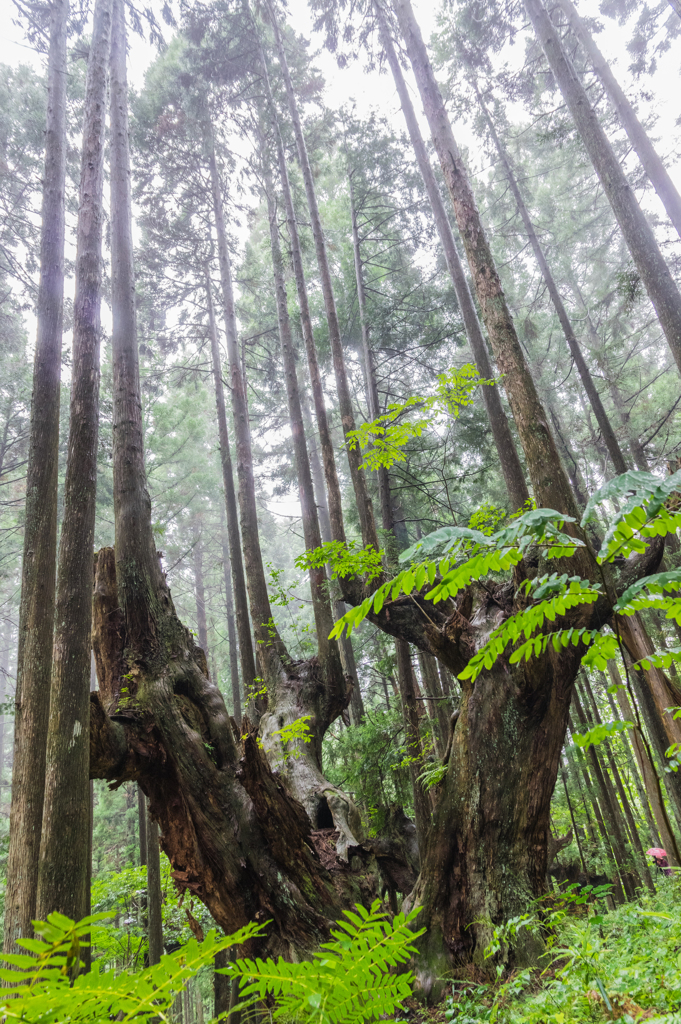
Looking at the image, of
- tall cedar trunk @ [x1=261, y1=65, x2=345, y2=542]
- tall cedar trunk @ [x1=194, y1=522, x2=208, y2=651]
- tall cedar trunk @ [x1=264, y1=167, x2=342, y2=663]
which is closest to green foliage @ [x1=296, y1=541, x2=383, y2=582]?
tall cedar trunk @ [x1=264, y1=167, x2=342, y2=663]

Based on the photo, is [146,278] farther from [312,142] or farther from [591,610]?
[591,610]

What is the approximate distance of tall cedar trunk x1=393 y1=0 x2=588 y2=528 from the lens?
16.1 feet

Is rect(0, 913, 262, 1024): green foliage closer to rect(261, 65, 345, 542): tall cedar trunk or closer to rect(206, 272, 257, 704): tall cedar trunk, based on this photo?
rect(261, 65, 345, 542): tall cedar trunk

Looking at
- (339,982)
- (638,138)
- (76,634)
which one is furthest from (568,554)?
(638,138)

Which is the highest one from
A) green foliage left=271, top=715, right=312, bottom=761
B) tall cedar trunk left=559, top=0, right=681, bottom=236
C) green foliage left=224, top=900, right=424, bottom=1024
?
tall cedar trunk left=559, top=0, right=681, bottom=236

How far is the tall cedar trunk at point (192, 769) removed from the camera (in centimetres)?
427

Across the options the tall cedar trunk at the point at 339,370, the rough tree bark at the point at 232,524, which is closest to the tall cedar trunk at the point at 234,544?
the rough tree bark at the point at 232,524

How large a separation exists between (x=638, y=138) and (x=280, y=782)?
1203cm

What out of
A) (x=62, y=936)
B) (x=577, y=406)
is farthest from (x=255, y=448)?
(x=62, y=936)

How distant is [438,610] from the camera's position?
584 centimetres

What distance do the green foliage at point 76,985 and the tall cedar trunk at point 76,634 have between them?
2.80 m

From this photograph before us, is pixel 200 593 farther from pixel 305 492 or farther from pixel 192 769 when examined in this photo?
pixel 192 769

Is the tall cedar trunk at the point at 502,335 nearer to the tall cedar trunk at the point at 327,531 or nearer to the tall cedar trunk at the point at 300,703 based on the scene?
the tall cedar trunk at the point at 300,703

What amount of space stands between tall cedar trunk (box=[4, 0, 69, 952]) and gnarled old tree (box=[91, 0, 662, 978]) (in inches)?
31.3
